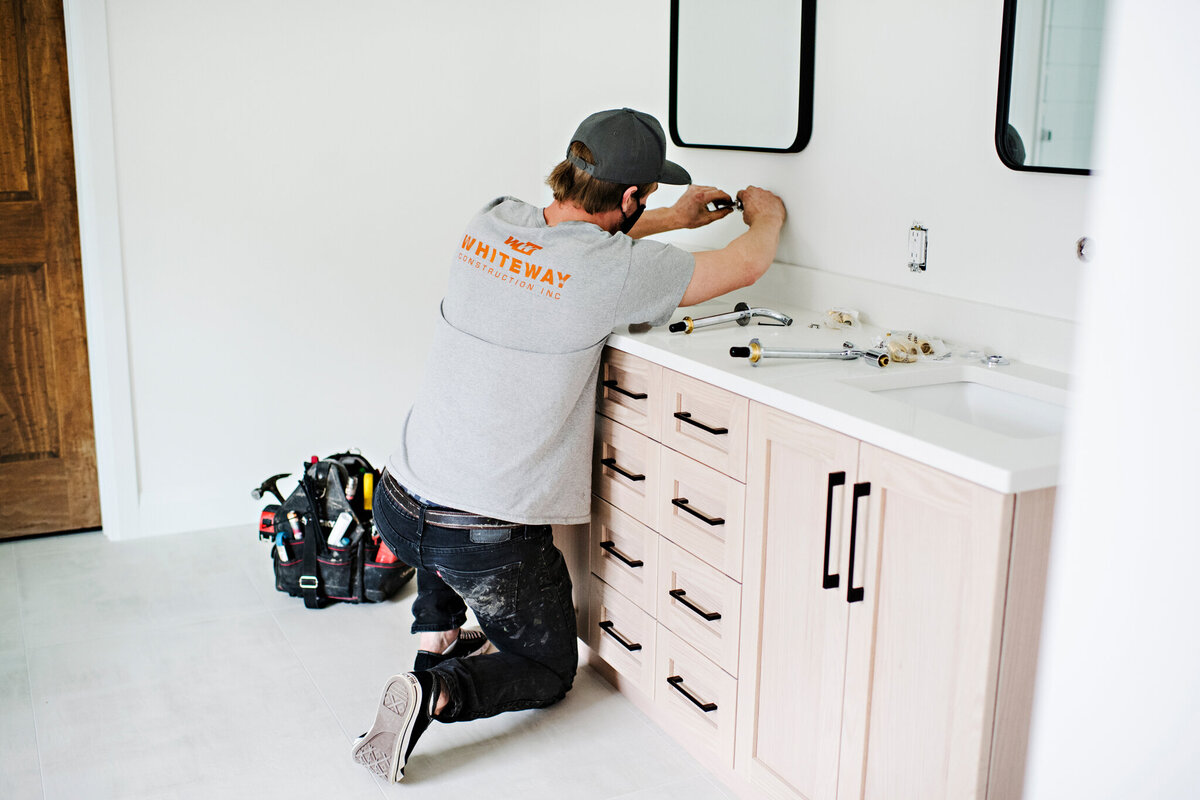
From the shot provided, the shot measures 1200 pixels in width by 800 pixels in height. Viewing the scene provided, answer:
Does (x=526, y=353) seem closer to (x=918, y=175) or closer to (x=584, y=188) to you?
(x=584, y=188)

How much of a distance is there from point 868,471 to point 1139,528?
1.29 meters

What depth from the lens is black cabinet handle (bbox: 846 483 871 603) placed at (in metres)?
1.64

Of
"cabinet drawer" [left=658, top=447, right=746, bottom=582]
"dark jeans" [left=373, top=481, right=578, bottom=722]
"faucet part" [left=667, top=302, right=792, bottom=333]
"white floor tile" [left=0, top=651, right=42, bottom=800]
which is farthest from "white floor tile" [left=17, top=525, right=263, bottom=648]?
"faucet part" [left=667, top=302, right=792, bottom=333]

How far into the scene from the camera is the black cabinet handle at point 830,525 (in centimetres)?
168

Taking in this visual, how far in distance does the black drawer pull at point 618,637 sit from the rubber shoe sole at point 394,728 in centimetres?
47

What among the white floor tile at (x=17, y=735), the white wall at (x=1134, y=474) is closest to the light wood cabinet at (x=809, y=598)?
the white wall at (x=1134, y=474)

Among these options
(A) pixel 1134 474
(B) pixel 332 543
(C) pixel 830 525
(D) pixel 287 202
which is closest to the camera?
(A) pixel 1134 474

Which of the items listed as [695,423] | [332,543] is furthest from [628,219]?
[332,543]

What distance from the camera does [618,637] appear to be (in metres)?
2.44

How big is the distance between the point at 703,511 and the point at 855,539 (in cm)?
45

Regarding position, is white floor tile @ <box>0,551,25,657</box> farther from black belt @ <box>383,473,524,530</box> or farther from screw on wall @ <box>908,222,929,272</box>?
screw on wall @ <box>908,222,929,272</box>

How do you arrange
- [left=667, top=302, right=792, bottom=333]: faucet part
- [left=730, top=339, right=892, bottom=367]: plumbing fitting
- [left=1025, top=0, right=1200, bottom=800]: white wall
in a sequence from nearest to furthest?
[left=1025, top=0, right=1200, bottom=800]: white wall < [left=730, top=339, right=892, bottom=367]: plumbing fitting < [left=667, top=302, right=792, bottom=333]: faucet part

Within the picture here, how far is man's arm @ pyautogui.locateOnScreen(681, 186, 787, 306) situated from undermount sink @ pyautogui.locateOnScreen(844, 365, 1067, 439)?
45 centimetres

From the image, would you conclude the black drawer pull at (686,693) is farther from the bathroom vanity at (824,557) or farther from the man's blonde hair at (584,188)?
the man's blonde hair at (584,188)
